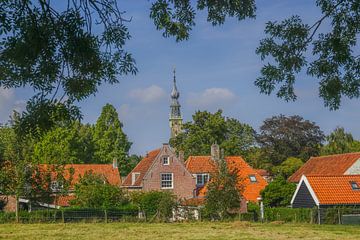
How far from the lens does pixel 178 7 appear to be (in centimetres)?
950

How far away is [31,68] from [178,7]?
2645mm

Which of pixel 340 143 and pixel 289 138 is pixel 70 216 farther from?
pixel 340 143

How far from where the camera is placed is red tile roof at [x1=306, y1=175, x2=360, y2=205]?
3544 centimetres

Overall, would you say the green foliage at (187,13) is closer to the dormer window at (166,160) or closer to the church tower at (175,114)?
the dormer window at (166,160)

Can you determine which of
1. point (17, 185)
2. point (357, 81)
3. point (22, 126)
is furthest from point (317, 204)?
point (22, 126)

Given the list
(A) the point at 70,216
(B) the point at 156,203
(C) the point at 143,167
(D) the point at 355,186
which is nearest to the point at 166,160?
(C) the point at 143,167

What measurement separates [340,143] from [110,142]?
85.8 ft

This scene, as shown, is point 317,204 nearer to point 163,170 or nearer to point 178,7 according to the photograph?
point 163,170

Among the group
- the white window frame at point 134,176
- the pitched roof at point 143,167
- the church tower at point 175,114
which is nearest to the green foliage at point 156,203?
the pitched roof at point 143,167

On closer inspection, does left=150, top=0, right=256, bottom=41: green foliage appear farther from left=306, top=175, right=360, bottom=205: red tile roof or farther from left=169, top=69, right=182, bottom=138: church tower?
left=169, top=69, right=182, bottom=138: church tower

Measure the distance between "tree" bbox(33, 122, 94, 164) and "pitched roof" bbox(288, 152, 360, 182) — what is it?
70.1 ft

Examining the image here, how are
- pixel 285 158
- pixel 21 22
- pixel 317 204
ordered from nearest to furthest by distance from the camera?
pixel 21 22, pixel 317 204, pixel 285 158

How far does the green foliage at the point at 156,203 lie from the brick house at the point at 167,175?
7.40 m

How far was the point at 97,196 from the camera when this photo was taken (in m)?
40.6
